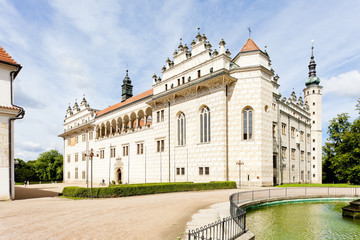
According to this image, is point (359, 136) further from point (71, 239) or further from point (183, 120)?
point (71, 239)

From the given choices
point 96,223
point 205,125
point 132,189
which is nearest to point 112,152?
point 205,125

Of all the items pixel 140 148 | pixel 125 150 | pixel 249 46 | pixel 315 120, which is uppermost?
pixel 249 46

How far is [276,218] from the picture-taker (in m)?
13.6

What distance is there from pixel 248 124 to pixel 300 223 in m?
18.8

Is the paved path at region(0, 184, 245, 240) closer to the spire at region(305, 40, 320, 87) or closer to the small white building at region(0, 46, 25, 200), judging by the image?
the small white building at region(0, 46, 25, 200)

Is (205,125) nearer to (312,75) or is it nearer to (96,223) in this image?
(96,223)

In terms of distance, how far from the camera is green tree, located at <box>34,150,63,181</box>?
243ft

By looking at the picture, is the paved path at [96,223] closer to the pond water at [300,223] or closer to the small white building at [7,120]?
the pond water at [300,223]

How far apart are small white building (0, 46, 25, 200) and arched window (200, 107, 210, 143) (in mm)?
20720

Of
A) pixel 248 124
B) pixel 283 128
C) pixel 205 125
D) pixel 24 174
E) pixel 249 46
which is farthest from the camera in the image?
pixel 24 174

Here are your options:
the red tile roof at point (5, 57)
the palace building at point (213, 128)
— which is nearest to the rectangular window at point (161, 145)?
the palace building at point (213, 128)

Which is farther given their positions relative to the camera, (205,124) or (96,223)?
(205,124)

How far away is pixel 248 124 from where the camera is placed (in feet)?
101

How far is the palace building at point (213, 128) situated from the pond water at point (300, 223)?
1312cm
